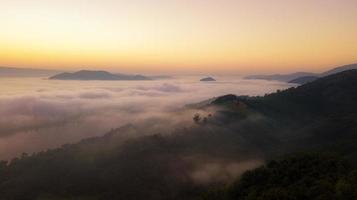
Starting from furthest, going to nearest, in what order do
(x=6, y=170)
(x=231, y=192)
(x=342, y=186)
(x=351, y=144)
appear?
(x=6, y=170)
(x=351, y=144)
(x=231, y=192)
(x=342, y=186)

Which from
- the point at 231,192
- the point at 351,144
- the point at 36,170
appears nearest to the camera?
the point at 231,192

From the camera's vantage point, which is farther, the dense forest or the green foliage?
the dense forest

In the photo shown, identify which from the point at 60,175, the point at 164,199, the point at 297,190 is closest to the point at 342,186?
the point at 297,190

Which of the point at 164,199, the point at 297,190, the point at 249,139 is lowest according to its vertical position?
the point at 164,199

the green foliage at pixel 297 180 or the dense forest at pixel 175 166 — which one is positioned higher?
the green foliage at pixel 297 180

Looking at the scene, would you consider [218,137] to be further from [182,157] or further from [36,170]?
[36,170]

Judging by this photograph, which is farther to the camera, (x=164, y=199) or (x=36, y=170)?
(x=36, y=170)

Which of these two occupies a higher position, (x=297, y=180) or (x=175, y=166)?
(x=297, y=180)

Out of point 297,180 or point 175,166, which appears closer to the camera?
point 297,180

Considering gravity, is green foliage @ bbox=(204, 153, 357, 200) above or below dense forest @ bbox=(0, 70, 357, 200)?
above

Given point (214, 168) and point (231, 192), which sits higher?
point (231, 192)

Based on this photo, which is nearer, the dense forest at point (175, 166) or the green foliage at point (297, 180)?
the green foliage at point (297, 180)
